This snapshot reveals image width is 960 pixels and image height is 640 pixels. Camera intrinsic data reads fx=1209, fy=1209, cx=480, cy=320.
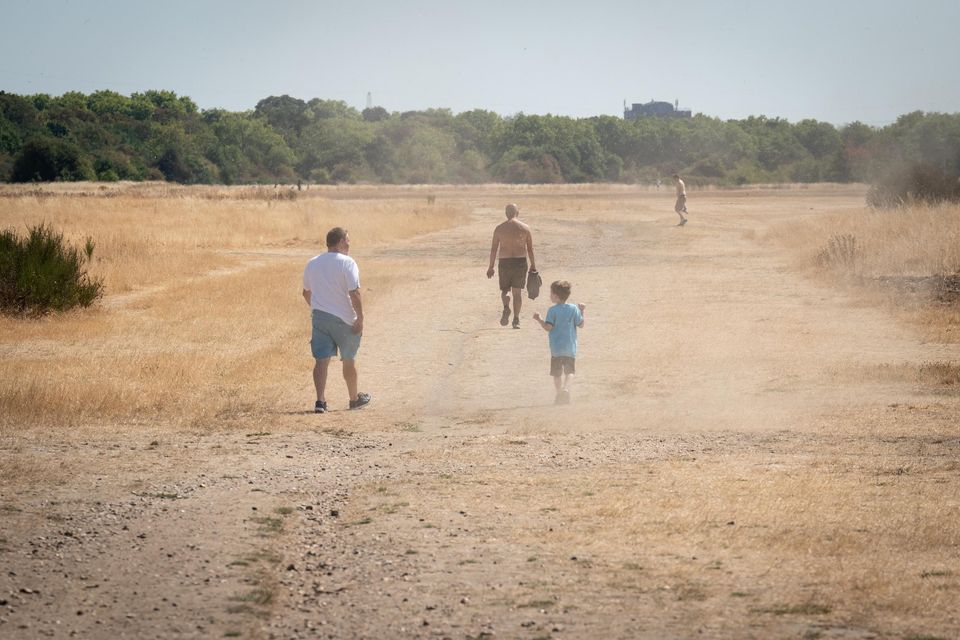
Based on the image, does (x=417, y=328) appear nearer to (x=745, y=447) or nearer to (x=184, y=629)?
(x=745, y=447)

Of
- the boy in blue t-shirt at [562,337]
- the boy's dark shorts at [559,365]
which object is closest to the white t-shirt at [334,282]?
the boy in blue t-shirt at [562,337]

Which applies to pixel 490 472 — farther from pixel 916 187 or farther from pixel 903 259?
pixel 916 187

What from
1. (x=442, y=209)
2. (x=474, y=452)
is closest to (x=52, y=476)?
(x=474, y=452)

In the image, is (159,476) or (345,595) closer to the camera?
(345,595)

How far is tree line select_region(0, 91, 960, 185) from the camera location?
98562 mm

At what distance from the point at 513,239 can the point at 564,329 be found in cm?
549

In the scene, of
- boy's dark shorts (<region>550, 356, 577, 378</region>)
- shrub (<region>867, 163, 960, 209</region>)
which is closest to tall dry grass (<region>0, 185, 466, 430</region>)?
boy's dark shorts (<region>550, 356, 577, 378</region>)

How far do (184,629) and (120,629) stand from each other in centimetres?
28

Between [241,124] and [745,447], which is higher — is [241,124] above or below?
above

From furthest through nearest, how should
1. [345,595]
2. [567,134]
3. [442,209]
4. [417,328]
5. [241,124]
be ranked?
[567,134] → [241,124] → [442,209] → [417,328] → [345,595]

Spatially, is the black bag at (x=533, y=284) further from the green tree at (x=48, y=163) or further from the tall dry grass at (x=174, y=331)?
the green tree at (x=48, y=163)

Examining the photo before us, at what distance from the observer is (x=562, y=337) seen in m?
11.9

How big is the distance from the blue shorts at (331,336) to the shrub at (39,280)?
381 inches

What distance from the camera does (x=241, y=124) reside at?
11944cm
